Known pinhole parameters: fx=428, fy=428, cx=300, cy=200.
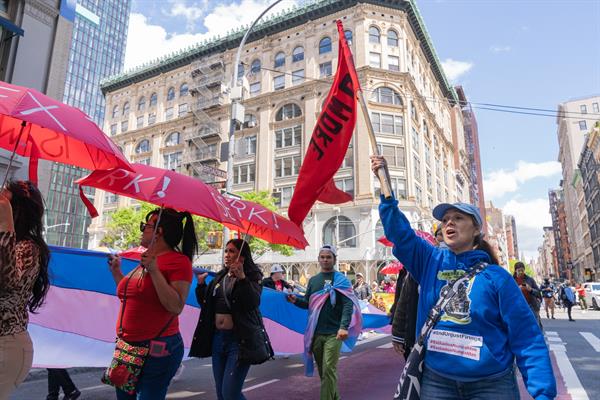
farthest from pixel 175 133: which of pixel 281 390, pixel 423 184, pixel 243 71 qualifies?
pixel 281 390

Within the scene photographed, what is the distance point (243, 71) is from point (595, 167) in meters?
51.7

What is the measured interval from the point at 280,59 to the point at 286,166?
1214cm

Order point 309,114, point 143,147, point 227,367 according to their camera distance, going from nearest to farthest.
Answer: point 227,367 < point 309,114 < point 143,147

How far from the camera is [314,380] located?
7848 mm

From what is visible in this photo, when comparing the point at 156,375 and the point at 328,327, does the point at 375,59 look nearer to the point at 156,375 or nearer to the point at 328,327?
the point at 328,327

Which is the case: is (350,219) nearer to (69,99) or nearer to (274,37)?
(274,37)

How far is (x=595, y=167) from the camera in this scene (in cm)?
6159

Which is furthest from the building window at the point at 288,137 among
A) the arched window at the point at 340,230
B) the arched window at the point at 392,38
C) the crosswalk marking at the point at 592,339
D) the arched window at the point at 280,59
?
the crosswalk marking at the point at 592,339

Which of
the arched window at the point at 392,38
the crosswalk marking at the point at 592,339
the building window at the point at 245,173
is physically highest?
the arched window at the point at 392,38

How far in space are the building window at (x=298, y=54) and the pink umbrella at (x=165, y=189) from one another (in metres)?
42.5

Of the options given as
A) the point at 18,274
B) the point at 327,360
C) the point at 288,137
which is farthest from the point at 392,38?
the point at 18,274

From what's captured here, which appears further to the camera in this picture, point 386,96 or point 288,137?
point 288,137

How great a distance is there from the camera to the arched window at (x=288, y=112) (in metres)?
44.6

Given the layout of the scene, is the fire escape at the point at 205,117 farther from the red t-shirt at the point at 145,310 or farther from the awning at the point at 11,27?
the red t-shirt at the point at 145,310
